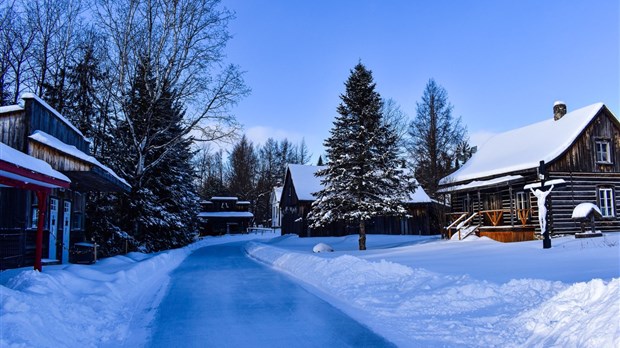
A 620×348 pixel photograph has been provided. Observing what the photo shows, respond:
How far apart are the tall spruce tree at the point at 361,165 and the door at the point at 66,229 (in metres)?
12.0

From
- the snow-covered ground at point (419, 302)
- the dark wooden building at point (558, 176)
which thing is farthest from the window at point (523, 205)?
the snow-covered ground at point (419, 302)

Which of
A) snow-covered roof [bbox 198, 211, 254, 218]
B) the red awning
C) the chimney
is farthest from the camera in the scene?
snow-covered roof [bbox 198, 211, 254, 218]

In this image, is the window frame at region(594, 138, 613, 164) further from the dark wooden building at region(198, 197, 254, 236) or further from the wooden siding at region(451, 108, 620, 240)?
the dark wooden building at region(198, 197, 254, 236)

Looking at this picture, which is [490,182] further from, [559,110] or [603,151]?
[559,110]

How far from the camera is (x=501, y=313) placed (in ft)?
24.3

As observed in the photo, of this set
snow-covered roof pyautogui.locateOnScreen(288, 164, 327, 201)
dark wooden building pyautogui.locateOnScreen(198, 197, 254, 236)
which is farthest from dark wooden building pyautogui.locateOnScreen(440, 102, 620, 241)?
dark wooden building pyautogui.locateOnScreen(198, 197, 254, 236)

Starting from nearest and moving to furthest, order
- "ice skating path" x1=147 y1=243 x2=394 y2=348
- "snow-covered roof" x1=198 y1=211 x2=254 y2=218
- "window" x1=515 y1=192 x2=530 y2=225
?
"ice skating path" x1=147 y1=243 x2=394 y2=348 < "window" x1=515 y1=192 x2=530 y2=225 < "snow-covered roof" x1=198 y1=211 x2=254 y2=218

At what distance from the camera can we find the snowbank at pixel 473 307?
5871 mm

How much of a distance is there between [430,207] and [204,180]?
49860 millimetres

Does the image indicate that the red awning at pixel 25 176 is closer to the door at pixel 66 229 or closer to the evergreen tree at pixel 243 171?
the door at pixel 66 229

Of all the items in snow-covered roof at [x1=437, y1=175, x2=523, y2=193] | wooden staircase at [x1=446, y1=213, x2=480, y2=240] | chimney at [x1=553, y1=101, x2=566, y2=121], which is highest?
chimney at [x1=553, y1=101, x2=566, y2=121]

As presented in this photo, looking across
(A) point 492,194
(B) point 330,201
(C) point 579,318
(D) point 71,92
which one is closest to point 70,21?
(D) point 71,92

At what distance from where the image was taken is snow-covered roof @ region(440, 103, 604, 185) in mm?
24216

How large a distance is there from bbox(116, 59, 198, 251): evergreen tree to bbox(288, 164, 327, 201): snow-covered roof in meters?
11.4
